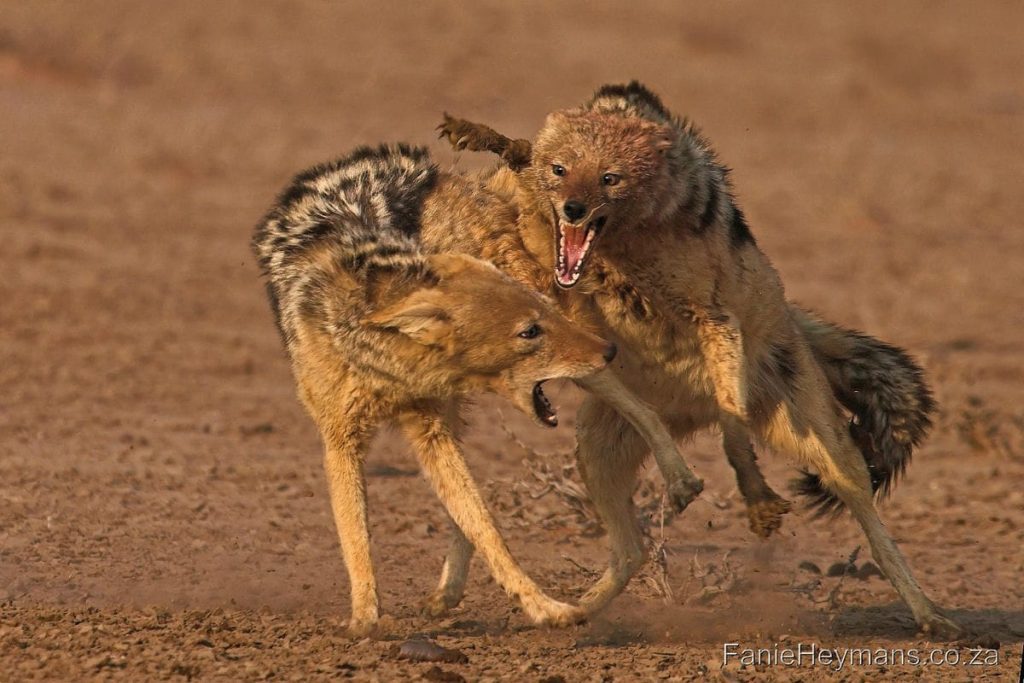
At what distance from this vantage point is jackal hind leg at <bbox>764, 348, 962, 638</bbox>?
732 centimetres

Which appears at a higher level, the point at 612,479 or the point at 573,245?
the point at 573,245

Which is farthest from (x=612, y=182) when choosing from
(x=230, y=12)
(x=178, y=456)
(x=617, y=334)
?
(x=230, y=12)

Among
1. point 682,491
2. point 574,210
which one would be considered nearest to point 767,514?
point 682,491

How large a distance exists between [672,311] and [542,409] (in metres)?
0.75

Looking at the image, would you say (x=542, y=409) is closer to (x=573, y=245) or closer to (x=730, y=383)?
(x=573, y=245)

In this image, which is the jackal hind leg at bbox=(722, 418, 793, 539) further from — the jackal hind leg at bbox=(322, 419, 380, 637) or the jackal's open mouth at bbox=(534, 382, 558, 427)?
the jackal hind leg at bbox=(322, 419, 380, 637)

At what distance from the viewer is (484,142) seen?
7.02 m

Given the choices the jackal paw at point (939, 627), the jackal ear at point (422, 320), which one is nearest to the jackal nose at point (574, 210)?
the jackal ear at point (422, 320)

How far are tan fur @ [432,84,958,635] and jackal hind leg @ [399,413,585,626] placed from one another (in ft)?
2.64

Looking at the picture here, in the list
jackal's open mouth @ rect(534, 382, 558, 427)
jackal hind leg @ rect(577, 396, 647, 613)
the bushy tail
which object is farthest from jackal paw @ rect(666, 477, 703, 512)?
the bushy tail

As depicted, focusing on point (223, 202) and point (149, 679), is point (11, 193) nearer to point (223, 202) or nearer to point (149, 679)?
point (223, 202)

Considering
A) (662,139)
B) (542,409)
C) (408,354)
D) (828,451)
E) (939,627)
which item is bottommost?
(939,627)

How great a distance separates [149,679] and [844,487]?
331 centimetres

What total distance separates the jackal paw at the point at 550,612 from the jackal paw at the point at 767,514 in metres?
0.88
